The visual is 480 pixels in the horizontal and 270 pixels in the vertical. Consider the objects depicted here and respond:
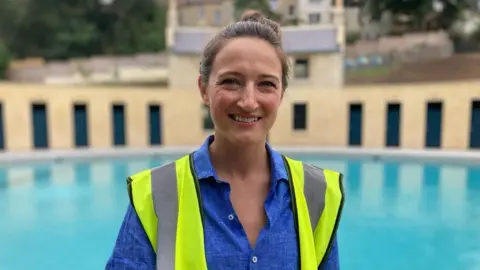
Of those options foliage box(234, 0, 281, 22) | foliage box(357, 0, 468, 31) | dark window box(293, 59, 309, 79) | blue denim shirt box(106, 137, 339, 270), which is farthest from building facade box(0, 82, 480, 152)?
blue denim shirt box(106, 137, 339, 270)

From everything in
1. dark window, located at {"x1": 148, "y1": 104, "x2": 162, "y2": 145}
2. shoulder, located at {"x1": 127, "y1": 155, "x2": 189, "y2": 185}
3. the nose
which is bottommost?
dark window, located at {"x1": 148, "y1": 104, "x2": 162, "y2": 145}

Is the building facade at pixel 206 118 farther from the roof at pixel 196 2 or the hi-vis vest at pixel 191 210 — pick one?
the hi-vis vest at pixel 191 210

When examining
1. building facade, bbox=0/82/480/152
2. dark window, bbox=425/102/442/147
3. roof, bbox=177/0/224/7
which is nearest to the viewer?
building facade, bbox=0/82/480/152

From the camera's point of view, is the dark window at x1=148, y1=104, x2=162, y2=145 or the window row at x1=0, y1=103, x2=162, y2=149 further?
the dark window at x1=148, y1=104, x2=162, y2=145

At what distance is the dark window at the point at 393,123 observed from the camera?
11711 mm

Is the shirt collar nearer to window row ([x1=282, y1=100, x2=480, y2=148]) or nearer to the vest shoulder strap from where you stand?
the vest shoulder strap

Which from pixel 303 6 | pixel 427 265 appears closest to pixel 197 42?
pixel 303 6

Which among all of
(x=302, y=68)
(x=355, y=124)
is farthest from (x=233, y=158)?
(x=355, y=124)

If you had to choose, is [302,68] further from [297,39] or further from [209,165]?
[209,165]

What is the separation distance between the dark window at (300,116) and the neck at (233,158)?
11.1 meters

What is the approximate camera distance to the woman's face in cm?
104

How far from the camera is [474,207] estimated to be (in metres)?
6.93

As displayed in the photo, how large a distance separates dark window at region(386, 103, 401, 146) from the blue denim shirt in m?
11.3

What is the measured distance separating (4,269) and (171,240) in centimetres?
430
